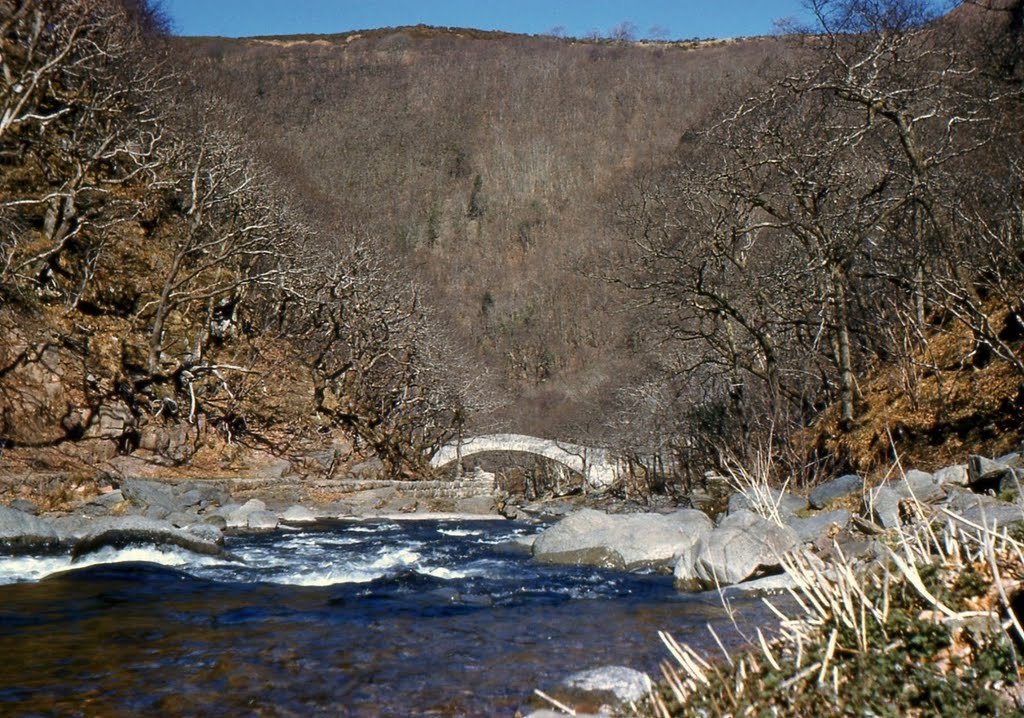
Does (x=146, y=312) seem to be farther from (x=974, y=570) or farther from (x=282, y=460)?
(x=974, y=570)

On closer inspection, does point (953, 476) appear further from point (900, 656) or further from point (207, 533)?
point (207, 533)

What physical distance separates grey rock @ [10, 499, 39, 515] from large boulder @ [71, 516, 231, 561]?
350 cm

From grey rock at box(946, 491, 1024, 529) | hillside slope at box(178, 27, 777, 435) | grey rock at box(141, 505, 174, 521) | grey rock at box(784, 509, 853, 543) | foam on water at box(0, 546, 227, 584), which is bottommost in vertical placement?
grey rock at box(141, 505, 174, 521)

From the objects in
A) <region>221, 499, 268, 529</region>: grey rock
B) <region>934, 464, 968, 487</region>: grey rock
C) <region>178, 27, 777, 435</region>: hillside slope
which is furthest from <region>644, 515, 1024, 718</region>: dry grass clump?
<region>178, 27, 777, 435</region>: hillside slope

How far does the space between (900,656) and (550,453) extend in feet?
101

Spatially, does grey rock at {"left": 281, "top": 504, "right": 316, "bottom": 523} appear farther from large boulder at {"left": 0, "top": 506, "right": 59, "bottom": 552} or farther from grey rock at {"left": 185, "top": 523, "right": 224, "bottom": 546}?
large boulder at {"left": 0, "top": 506, "right": 59, "bottom": 552}

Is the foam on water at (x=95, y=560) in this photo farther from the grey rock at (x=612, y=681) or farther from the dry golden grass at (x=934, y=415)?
the dry golden grass at (x=934, y=415)

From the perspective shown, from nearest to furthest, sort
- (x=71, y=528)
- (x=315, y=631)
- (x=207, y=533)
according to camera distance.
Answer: (x=315, y=631) → (x=207, y=533) → (x=71, y=528)

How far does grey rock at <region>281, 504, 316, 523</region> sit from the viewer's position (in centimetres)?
1547

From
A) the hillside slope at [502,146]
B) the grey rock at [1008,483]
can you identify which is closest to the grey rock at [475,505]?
the grey rock at [1008,483]

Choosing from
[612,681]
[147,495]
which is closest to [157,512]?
[147,495]

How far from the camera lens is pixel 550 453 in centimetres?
3312

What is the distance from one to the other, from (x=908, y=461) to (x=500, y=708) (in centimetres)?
823

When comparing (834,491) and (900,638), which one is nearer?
(900,638)
